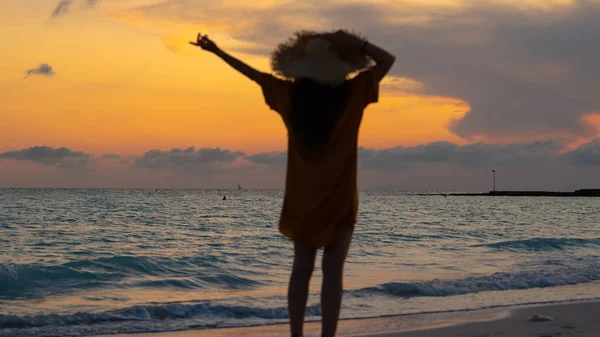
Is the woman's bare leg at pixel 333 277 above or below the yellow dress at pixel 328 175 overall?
below

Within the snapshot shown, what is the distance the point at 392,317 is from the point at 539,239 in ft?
52.7

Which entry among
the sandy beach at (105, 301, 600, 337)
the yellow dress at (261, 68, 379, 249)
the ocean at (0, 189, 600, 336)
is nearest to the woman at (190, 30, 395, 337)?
the yellow dress at (261, 68, 379, 249)

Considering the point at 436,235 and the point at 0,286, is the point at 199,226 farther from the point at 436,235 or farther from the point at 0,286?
the point at 0,286

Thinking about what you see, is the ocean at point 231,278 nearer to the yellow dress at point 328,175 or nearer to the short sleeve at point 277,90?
the yellow dress at point 328,175

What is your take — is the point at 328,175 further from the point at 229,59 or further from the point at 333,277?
the point at 229,59

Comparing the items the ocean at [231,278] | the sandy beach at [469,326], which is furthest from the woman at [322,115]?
the ocean at [231,278]

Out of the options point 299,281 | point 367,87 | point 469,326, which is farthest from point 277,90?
point 469,326

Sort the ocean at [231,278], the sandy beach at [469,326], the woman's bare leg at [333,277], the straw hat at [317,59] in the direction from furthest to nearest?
the ocean at [231,278], the sandy beach at [469,326], the woman's bare leg at [333,277], the straw hat at [317,59]

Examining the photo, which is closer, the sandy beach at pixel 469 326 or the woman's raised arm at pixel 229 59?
the woman's raised arm at pixel 229 59

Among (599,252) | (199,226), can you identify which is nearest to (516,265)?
(599,252)

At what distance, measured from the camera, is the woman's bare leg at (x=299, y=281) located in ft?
12.5

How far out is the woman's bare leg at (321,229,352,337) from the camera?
377 cm

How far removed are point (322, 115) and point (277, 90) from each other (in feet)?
0.91

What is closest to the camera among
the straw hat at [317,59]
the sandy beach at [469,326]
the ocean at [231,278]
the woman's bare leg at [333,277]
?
the straw hat at [317,59]
